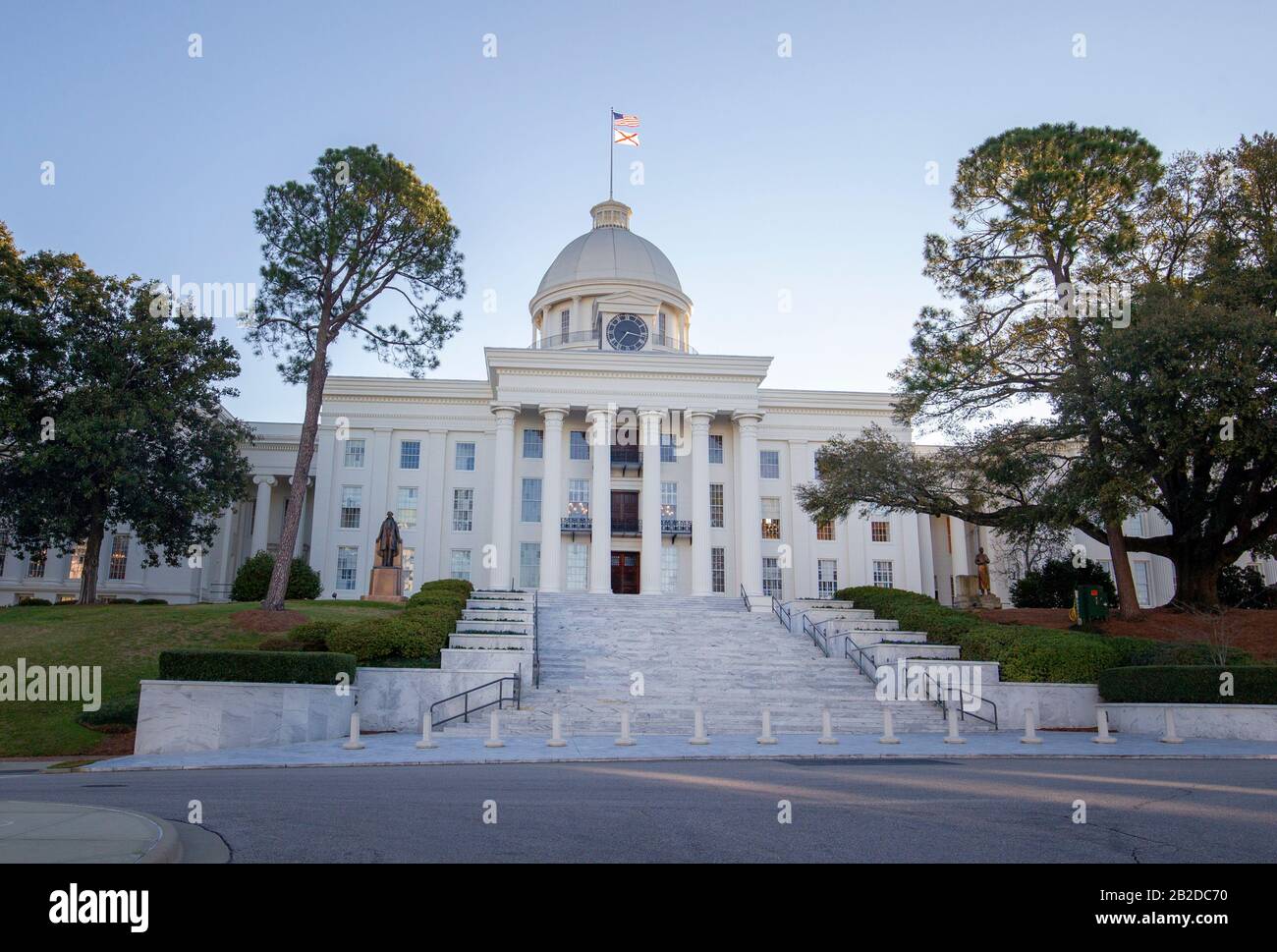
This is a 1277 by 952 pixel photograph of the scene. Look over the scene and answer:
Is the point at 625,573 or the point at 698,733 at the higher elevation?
the point at 625,573

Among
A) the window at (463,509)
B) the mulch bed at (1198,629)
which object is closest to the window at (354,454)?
the window at (463,509)

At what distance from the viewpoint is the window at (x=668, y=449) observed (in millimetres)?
47469

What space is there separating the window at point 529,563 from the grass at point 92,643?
15.4 metres

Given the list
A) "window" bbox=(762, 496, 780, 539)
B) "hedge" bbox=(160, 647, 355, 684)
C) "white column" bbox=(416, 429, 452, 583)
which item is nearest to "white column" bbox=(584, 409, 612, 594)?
"white column" bbox=(416, 429, 452, 583)

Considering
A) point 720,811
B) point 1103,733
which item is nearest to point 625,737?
point 720,811

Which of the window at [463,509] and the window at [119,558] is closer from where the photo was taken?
the window at [463,509]

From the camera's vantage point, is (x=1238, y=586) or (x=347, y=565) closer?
(x=1238, y=586)

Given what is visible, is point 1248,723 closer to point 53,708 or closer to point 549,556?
point 53,708

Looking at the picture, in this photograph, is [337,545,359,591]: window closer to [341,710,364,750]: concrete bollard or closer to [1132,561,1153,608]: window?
[341,710,364,750]: concrete bollard

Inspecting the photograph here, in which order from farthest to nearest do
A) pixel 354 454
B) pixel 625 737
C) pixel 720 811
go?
pixel 354 454
pixel 625 737
pixel 720 811

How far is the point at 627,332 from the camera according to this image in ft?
174

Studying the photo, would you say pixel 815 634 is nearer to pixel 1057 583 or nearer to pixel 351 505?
pixel 1057 583

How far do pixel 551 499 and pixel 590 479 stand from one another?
4.28 m

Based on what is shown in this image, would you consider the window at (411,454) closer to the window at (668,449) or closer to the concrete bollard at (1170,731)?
the window at (668,449)
